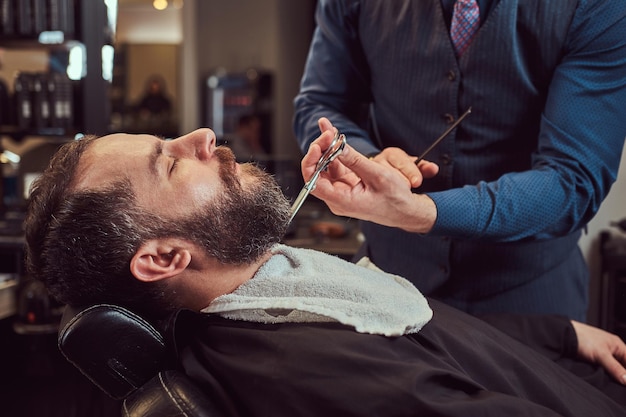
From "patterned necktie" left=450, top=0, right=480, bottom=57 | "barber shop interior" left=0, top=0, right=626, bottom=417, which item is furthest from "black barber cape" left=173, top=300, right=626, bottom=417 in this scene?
"patterned necktie" left=450, top=0, right=480, bottom=57

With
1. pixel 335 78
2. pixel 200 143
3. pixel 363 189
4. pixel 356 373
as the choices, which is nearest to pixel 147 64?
pixel 335 78

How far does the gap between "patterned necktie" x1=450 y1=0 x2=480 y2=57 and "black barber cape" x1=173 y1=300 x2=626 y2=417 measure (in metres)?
0.66

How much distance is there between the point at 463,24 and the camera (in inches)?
61.5

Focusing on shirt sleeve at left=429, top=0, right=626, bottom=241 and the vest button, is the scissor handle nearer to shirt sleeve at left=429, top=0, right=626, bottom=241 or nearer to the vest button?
shirt sleeve at left=429, top=0, right=626, bottom=241

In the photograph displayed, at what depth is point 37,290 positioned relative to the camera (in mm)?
2732

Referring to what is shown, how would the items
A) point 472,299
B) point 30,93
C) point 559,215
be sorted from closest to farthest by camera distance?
point 559,215 < point 472,299 < point 30,93

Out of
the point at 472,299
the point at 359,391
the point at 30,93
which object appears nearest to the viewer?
the point at 359,391

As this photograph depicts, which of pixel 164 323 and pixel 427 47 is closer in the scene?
pixel 164 323

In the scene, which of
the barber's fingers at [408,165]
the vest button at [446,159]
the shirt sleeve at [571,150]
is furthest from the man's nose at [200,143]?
the vest button at [446,159]

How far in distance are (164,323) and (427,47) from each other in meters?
0.88

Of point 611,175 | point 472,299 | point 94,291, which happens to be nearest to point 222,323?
point 94,291

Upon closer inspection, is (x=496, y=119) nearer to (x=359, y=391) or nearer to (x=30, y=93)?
(x=359, y=391)

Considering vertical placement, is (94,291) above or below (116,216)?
below

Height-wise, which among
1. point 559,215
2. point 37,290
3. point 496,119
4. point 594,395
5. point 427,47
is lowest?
point 37,290
